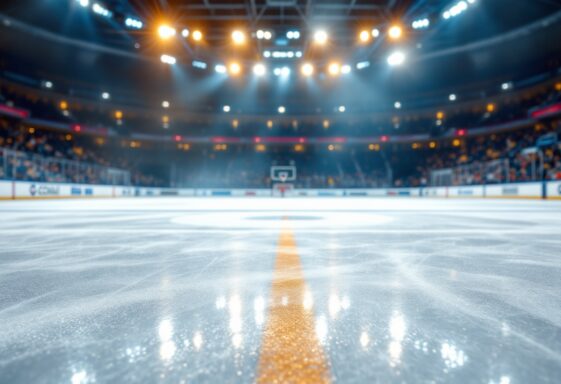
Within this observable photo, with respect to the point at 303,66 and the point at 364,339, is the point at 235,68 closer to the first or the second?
the point at 303,66

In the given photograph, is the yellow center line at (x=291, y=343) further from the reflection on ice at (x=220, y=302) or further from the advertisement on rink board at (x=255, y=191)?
the advertisement on rink board at (x=255, y=191)

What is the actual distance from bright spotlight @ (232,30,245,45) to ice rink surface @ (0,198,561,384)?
18585mm

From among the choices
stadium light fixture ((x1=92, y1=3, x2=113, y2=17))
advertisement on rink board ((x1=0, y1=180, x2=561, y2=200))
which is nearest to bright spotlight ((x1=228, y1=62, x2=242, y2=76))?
stadium light fixture ((x1=92, y1=3, x2=113, y2=17))

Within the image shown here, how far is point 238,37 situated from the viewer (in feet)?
60.6

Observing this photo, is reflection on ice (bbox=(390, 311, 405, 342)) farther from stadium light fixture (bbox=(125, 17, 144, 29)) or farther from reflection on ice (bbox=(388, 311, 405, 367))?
stadium light fixture (bbox=(125, 17, 144, 29))

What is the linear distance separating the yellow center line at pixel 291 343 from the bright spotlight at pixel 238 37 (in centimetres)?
1938

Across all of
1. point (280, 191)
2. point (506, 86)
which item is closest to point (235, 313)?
point (280, 191)

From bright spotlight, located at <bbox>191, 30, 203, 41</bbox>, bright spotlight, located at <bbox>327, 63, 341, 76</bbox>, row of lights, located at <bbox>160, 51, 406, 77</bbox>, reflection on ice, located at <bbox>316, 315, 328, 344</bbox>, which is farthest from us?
bright spotlight, located at <bbox>327, 63, 341, 76</bbox>

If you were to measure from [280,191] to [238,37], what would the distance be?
18657 millimetres

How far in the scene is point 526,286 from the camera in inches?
55.8

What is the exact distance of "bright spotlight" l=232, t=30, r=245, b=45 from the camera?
18.2 metres

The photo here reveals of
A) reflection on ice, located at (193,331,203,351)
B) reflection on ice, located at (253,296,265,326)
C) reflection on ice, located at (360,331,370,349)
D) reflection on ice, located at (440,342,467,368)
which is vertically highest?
reflection on ice, located at (193,331,203,351)

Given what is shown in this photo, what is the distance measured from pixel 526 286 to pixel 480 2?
79.0 feet

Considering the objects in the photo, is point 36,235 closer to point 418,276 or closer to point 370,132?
point 418,276
